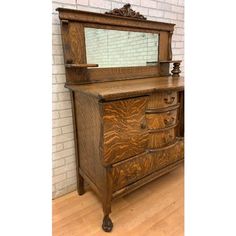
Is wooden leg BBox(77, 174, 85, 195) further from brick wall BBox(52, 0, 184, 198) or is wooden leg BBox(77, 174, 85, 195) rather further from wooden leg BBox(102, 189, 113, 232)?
wooden leg BBox(102, 189, 113, 232)

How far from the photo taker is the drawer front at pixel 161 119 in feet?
4.20

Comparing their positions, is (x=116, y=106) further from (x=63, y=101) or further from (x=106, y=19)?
(x=106, y=19)

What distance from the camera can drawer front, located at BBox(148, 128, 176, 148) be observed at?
1.33m

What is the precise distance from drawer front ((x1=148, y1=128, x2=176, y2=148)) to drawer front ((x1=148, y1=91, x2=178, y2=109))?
181 mm

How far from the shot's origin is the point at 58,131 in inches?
56.6

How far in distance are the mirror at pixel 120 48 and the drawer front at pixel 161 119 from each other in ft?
1.66

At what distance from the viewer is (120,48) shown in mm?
1518
